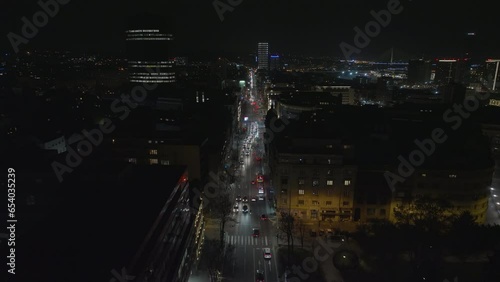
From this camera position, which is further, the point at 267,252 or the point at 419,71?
the point at 419,71

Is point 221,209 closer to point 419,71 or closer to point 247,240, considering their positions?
point 247,240

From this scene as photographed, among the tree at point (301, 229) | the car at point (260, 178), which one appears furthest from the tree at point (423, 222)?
the car at point (260, 178)

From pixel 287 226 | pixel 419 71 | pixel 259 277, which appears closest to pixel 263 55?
pixel 419 71

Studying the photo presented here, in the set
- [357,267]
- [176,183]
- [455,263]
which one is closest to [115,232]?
[176,183]

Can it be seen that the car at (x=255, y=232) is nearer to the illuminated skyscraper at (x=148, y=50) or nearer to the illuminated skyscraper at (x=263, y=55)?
the illuminated skyscraper at (x=148, y=50)

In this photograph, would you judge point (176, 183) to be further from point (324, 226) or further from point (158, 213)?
point (324, 226)

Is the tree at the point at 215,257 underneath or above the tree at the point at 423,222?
underneath
